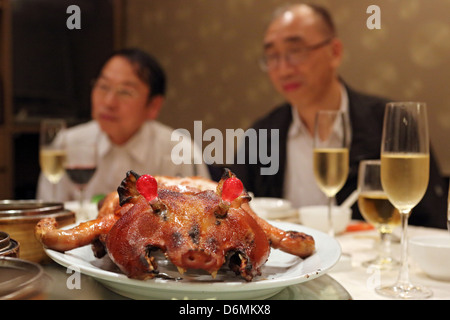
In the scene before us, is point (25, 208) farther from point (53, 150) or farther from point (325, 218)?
point (53, 150)

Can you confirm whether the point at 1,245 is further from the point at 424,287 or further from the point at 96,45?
the point at 96,45

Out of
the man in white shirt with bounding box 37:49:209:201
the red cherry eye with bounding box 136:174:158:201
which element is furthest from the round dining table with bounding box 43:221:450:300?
the man in white shirt with bounding box 37:49:209:201

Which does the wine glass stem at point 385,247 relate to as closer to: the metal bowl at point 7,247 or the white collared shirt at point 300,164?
the metal bowl at point 7,247

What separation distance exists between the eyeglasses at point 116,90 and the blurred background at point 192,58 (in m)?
0.79

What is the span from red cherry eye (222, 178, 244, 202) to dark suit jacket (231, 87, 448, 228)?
161cm

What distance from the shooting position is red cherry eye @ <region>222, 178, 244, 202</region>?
62 cm

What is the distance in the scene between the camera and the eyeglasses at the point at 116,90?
105 inches

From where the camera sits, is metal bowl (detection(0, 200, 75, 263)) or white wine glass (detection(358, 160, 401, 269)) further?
white wine glass (detection(358, 160, 401, 269))

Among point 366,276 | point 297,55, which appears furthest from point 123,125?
point 366,276

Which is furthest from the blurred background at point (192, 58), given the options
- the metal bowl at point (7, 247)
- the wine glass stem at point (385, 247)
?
the metal bowl at point (7, 247)

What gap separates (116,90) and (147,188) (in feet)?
7.15

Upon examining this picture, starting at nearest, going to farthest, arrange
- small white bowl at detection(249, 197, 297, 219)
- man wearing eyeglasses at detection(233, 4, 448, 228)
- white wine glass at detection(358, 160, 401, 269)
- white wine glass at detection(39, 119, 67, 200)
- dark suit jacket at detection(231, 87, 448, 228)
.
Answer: white wine glass at detection(358, 160, 401, 269)
small white bowl at detection(249, 197, 297, 219)
white wine glass at detection(39, 119, 67, 200)
dark suit jacket at detection(231, 87, 448, 228)
man wearing eyeglasses at detection(233, 4, 448, 228)

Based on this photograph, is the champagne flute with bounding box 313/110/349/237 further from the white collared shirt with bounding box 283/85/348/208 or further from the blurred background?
the blurred background

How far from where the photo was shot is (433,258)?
0.83 meters
